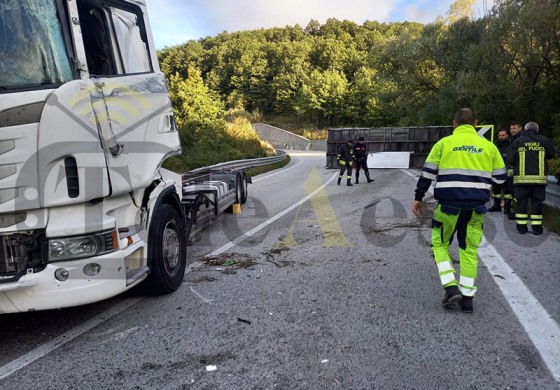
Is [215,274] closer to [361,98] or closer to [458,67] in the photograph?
[458,67]

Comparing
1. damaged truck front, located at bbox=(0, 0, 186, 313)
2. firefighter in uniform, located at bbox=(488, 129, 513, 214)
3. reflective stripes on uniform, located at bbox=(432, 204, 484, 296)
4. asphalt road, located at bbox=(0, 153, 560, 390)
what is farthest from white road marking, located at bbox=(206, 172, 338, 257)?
firefighter in uniform, located at bbox=(488, 129, 513, 214)

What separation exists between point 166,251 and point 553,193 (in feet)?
23.0

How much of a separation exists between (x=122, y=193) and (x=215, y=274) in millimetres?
1828

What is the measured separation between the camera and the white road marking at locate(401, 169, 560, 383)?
2.93 m

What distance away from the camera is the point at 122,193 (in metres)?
3.43

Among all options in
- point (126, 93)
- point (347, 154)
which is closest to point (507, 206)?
point (347, 154)

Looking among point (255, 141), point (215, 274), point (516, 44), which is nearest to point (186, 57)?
point (255, 141)

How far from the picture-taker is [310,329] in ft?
11.2

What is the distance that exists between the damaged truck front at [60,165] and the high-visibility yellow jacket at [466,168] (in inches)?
111

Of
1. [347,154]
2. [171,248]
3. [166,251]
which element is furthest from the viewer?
[347,154]

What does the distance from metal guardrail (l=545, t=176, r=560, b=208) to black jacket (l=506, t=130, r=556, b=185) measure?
3.16 ft

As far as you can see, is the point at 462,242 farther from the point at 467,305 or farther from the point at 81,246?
the point at 81,246

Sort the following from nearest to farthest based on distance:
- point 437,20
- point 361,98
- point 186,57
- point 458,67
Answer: point 458,67
point 437,20
point 361,98
point 186,57

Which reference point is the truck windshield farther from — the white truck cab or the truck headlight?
the truck headlight
